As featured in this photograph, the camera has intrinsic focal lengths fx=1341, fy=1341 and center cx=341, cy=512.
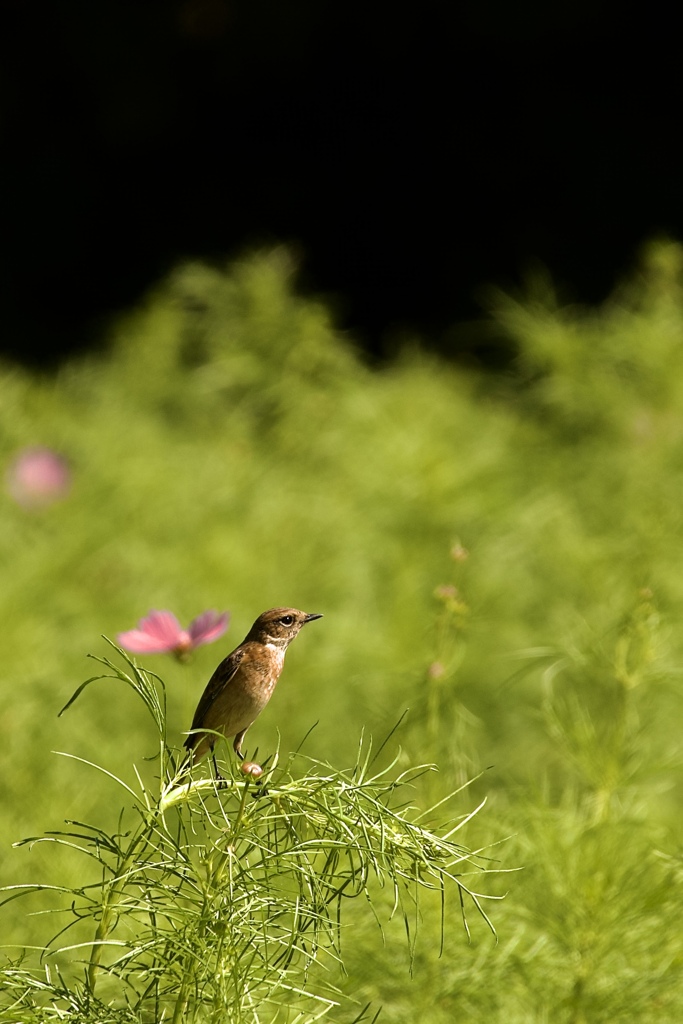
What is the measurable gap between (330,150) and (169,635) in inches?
120

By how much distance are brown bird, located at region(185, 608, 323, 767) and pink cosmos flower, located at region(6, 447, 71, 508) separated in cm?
126

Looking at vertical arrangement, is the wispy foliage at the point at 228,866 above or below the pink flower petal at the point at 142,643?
below

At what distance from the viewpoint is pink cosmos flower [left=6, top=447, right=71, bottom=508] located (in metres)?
1.78

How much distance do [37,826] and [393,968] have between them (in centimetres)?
41

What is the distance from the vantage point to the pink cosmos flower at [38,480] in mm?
Answer: 1776

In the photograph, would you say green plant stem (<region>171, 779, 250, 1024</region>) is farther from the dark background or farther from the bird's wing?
the dark background

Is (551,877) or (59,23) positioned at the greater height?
(59,23)

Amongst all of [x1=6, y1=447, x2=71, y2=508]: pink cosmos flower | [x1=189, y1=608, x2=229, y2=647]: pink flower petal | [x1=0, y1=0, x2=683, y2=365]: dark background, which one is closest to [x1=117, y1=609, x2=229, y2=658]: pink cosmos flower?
[x1=189, y1=608, x2=229, y2=647]: pink flower petal

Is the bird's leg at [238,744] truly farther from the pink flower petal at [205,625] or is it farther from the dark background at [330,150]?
the dark background at [330,150]

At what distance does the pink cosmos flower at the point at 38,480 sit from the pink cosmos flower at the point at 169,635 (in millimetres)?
1173

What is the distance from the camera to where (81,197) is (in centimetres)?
352

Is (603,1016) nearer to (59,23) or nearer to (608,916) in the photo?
(608,916)

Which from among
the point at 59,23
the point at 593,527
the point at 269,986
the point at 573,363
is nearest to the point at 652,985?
the point at 269,986

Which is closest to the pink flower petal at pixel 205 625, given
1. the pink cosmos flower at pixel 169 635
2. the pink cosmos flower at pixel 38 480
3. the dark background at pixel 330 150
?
the pink cosmos flower at pixel 169 635
